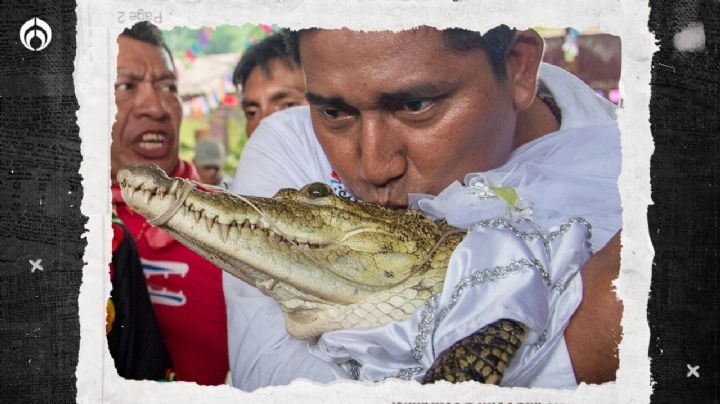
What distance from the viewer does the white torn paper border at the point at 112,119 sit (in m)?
2.15

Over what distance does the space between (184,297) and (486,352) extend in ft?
3.13

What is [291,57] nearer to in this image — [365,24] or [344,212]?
[365,24]

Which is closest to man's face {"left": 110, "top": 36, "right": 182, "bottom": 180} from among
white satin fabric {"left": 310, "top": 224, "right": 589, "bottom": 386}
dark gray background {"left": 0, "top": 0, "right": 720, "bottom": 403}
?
dark gray background {"left": 0, "top": 0, "right": 720, "bottom": 403}

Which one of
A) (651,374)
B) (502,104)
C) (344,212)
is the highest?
(502,104)

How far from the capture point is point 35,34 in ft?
7.07

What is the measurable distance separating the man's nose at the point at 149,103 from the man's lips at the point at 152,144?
55 mm

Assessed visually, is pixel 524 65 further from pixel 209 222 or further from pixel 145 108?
pixel 145 108

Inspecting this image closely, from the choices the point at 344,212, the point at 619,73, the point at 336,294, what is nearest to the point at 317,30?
the point at 344,212

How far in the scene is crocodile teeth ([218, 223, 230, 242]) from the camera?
6.37 ft

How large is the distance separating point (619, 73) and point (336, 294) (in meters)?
1.04

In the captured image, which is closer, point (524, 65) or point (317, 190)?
point (317, 190)

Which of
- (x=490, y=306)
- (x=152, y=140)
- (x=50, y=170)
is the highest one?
(x=152, y=140)

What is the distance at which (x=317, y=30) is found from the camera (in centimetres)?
217

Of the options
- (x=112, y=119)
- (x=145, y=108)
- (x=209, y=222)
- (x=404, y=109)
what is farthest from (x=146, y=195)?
(x=404, y=109)
